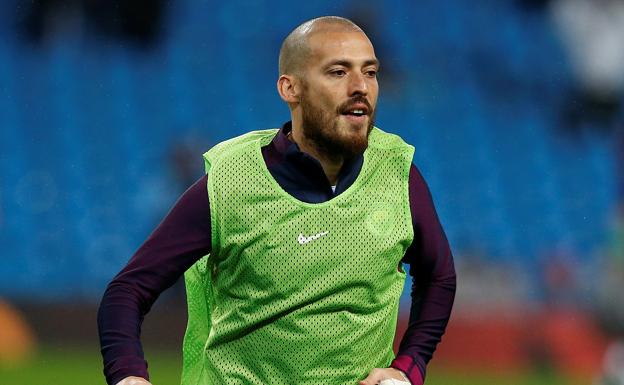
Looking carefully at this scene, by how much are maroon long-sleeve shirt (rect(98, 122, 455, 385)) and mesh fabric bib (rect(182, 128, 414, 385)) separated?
44 mm

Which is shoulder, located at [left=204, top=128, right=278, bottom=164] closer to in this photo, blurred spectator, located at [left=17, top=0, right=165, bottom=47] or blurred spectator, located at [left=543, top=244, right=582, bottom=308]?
blurred spectator, located at [left=543, top=244, right=582, bottom=308]

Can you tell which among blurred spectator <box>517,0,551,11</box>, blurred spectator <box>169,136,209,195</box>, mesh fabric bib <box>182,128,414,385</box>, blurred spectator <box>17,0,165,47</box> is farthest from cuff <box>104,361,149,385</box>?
blurred spectator <box>517,0,551,11</box>

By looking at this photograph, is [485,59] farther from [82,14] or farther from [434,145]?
[82,14]

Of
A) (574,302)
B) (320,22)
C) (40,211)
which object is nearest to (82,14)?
(40,211)

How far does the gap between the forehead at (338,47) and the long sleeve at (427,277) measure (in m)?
0.42

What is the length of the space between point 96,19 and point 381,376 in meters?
10.9

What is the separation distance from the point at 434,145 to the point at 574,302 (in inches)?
105

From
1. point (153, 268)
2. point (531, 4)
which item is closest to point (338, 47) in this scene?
point (153, 268)

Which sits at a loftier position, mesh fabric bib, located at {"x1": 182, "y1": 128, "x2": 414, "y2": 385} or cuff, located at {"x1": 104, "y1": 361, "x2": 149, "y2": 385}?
mesh fabric bib, located at {"x1": 182, "y1": 128, "x2": 414, "y2": 385}

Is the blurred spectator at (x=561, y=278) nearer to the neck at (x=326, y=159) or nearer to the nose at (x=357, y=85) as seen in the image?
the neck at (x=326, y=159)

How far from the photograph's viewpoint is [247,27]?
573 inches

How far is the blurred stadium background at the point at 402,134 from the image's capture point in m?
11.8

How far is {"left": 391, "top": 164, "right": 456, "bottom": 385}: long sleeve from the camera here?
385cm

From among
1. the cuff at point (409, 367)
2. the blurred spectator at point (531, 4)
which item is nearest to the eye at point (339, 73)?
the cuff at point (409, 367)
